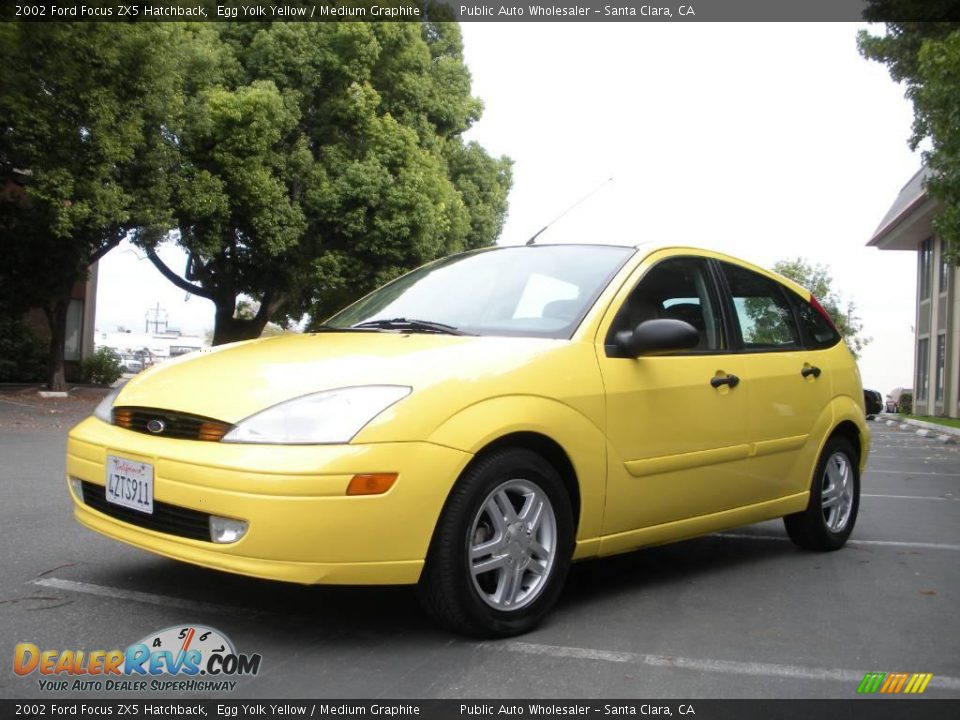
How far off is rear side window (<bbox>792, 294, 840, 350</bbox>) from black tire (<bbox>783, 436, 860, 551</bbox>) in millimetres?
578

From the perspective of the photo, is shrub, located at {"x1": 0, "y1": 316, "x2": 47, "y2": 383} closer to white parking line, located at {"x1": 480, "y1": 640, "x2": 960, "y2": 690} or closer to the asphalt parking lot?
the asphalt parking lot

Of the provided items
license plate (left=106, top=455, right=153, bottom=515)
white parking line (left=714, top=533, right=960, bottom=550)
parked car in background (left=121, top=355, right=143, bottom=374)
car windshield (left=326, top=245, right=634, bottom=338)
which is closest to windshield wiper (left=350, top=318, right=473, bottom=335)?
car windshield (left=326, top=245, right=634, bottom=338)

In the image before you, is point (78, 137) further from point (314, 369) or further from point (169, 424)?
point (314, 369)

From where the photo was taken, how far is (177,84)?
19359mm

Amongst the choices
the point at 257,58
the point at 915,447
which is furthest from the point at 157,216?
the point at 915,447

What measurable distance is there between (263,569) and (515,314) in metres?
1.66

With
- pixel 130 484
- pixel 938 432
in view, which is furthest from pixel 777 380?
pixel 938 432

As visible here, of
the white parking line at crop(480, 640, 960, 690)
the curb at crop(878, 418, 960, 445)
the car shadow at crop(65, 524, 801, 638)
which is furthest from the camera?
the curb at crop(878, 418, 960, 445)

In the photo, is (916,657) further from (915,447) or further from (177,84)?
(177,84)

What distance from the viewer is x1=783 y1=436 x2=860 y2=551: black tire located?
5.51 m

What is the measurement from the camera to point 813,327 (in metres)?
5.74

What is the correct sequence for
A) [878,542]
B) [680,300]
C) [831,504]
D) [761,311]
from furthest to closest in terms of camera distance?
[878,542]
[831,504]
[761,311]
[680,300]

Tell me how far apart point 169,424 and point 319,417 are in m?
0.65
